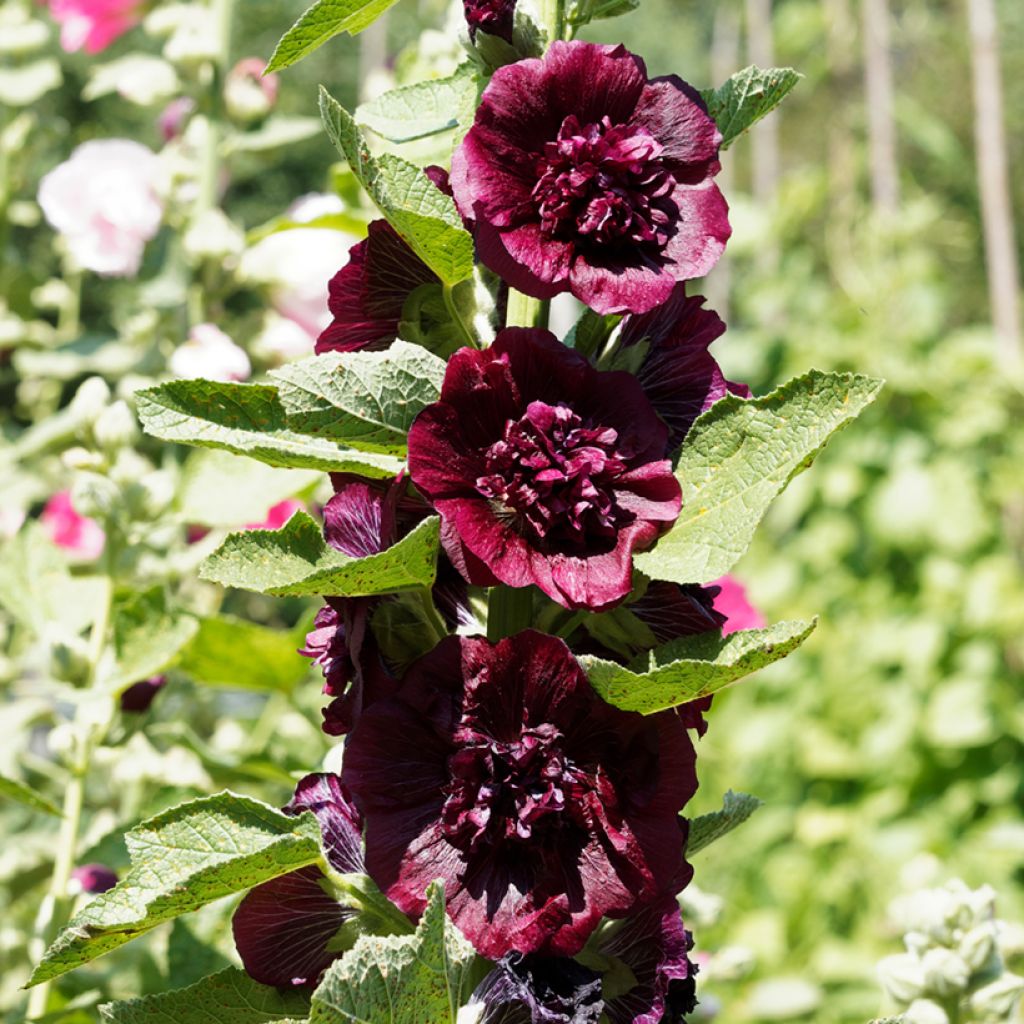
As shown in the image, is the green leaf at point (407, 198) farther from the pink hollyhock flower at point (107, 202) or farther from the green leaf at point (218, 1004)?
the pink hollyhock flower at point (107, 202)

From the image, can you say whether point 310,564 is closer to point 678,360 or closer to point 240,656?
point 678,360

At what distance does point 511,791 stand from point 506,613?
7cm

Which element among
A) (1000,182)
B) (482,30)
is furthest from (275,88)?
(1000,182)

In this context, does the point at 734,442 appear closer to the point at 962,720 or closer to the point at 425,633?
the point at 425,633

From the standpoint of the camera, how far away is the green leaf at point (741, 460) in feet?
1.58

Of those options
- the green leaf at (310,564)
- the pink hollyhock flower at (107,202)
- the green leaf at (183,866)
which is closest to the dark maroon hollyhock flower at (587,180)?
the green leaf at (310,564)

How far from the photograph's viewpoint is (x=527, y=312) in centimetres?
56

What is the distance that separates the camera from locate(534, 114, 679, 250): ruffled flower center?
20.5 inches

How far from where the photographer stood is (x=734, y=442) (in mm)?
514

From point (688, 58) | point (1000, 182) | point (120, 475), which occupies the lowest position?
point (688, 58)

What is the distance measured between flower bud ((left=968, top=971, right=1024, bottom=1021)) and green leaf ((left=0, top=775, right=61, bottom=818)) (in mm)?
489

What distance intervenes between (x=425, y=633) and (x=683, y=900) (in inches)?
14.9

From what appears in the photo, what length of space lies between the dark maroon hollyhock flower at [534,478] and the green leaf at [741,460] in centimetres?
1

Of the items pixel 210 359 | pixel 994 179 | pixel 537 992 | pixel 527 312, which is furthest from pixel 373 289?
pixel 994 179
